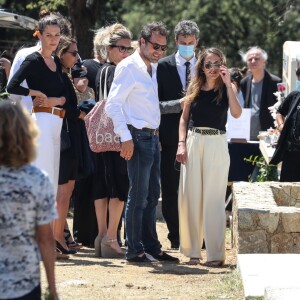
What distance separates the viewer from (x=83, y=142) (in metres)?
9.24

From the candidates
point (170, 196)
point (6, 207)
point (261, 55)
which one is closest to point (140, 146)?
point (170, 196)

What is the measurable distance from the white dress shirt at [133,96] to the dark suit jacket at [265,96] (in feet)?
17.7

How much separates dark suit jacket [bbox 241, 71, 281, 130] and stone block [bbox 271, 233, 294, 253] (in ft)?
17.7

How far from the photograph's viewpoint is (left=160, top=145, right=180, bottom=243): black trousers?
9.85m

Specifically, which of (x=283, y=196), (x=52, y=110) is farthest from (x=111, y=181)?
(x=283, y=196)

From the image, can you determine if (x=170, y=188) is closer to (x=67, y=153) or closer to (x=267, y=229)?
(x=67, y=153)

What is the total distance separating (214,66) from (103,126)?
1036mm

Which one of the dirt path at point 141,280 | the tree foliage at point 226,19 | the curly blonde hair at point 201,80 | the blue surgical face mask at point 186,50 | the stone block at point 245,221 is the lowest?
the dirt path at point 141,280

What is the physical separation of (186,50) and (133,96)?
1.54 m

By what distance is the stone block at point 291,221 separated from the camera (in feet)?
26.3

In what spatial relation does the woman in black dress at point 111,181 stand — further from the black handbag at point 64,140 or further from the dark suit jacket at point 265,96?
the dark suit jacket at point 265,96

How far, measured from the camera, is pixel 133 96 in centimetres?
823

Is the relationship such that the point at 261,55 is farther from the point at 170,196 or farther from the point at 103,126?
the point at 103,126

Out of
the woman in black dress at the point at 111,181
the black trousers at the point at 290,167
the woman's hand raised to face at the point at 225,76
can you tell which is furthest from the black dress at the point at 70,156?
the black trousers at the point at 290,167
